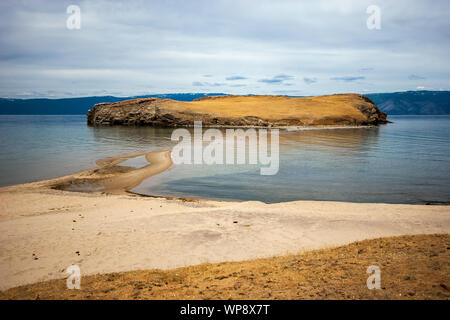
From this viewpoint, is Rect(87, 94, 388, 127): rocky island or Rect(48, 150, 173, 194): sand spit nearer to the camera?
Rect(48, 150, 173, 194): sand spit

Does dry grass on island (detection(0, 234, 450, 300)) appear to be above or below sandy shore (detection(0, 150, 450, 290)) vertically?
above

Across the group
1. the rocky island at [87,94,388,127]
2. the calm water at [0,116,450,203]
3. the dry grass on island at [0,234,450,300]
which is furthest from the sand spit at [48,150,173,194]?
the rocky island at [87,94,388,127]

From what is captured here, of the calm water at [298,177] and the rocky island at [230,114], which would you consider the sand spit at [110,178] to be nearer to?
the calm water at [298,177]

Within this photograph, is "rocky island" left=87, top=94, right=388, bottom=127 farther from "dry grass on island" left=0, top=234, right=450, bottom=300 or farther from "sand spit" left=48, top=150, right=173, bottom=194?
"dry grass on island" left=0, top=234, right=450, bottom=300

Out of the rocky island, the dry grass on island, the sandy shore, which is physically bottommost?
the sandy shore

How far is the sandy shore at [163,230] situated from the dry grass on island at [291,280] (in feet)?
1.81

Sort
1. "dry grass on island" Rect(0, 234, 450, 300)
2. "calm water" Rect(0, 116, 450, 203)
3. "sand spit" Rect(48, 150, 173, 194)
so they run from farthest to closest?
"sand spit" Rect(48, 150, 173, 194) → "calm water" Rect(0, 116, 450, 203) → "dry grass on island" Rect(0, 234, 450, 300)

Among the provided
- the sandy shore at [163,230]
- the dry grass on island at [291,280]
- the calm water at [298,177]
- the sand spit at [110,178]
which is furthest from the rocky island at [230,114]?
the dry grass on island at [291,280]

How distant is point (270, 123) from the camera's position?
59.9 metres

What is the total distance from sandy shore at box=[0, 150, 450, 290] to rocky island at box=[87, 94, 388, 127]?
1980 inches

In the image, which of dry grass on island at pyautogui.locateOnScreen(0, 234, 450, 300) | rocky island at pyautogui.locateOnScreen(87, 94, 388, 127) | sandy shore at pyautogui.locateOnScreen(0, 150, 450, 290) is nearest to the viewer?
dry grass on island at pyautogui.locateOnScreen(0, 234, 450, 300)

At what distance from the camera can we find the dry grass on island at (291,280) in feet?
13.7

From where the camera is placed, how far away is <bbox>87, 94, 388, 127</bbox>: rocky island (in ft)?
200
